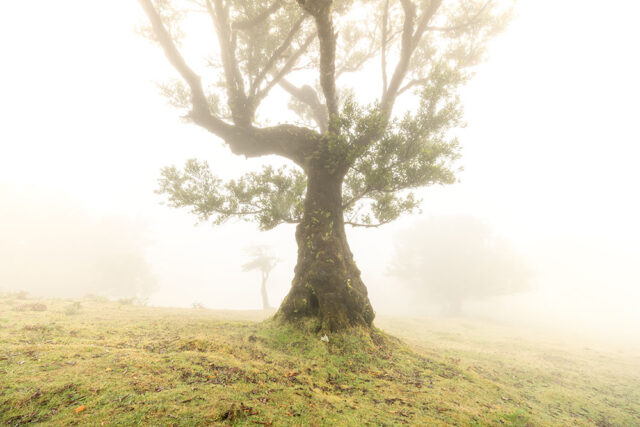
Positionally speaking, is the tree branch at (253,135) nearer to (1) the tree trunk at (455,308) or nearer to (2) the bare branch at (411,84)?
(2) the bare branch at (411,84)

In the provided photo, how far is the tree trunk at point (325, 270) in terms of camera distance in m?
9.51

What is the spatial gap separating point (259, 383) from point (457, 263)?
5058cm

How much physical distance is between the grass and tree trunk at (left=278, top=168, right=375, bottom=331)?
0.70 metres

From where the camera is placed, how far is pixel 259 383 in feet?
17.5

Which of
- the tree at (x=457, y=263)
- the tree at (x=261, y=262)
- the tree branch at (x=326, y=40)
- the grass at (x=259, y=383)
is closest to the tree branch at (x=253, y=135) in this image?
the tree branch at (x=326, y=40)

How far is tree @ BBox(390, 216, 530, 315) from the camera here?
4472 centimetres

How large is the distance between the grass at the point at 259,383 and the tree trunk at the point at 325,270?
2.31ft

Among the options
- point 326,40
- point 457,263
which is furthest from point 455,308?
Result: point 326,40

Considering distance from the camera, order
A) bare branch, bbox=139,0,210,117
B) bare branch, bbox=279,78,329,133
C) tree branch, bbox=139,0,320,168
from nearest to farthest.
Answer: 1. bare branch, bbox=139,0,210,117
2. tree branch, bbox=139,0,320,168
3. bare branch, bbox=279,78,329,133

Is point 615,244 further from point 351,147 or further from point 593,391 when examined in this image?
point 351,147

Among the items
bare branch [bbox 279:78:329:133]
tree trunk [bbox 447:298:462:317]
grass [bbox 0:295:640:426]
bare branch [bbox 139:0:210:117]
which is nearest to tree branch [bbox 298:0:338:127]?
bare branch [bbox 279:78:329:133]

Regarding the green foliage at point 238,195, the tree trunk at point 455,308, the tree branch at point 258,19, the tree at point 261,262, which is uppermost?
the tree branch at point 258,19

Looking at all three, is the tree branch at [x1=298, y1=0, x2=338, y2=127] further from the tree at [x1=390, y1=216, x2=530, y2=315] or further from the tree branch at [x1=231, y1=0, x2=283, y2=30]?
the tree at [x1=390, y1=216, x2=530, y2=315]

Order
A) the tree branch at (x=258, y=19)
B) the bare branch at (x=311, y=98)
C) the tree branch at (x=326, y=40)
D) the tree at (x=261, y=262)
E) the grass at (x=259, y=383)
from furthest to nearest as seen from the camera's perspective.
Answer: the tree at (x=261, y=262) < the bare branch at (x=311, y=98) < the tree branch at (x=258, y=19) < the tree branch at (x=326, y=40) < the grass at (x=259, y=383)
